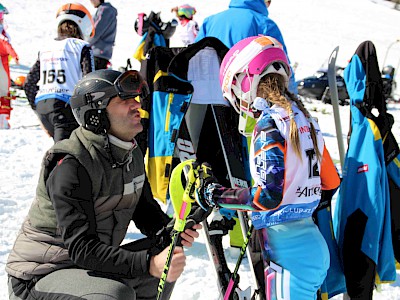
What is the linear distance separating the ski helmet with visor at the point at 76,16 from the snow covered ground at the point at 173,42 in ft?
0.82

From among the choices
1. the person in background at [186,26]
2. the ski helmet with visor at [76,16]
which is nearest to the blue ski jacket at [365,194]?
the ski helmet with visor at [76,16]

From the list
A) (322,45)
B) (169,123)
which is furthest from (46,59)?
(322,45)

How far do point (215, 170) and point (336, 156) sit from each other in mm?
4551

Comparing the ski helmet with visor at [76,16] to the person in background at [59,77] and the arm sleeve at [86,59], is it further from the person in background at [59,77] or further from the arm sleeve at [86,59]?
the arm sleeve at [86,59]

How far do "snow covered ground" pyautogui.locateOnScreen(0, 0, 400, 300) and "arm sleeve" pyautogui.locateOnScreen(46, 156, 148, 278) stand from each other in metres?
1.59

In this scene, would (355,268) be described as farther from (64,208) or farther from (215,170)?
(64,208)

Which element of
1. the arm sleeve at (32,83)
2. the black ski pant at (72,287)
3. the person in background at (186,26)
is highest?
the person in background at (186,26)

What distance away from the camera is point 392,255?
10.5ft

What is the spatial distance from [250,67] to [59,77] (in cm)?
225

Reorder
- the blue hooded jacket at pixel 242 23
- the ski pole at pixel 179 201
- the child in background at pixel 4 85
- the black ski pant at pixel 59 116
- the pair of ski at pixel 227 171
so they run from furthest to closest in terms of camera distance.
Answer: the child in background at pixel 4 85 < the black ski pant at pixel 59 116 < the blue hooded jacket at pixel 242 23 < the pair of ski at pixel 227 171 < the ski pole at pixel 179 201

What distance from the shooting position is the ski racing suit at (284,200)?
94.0 inches

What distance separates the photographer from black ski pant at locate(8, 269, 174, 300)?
229cm

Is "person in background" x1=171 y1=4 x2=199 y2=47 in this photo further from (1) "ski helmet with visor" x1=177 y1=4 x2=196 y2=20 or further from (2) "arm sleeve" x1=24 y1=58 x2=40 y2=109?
(2) "arm sleeve" x1=24 y1=58 x2=40 y2=109

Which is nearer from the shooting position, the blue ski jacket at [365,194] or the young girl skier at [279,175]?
the young girl skier at [279,175]
